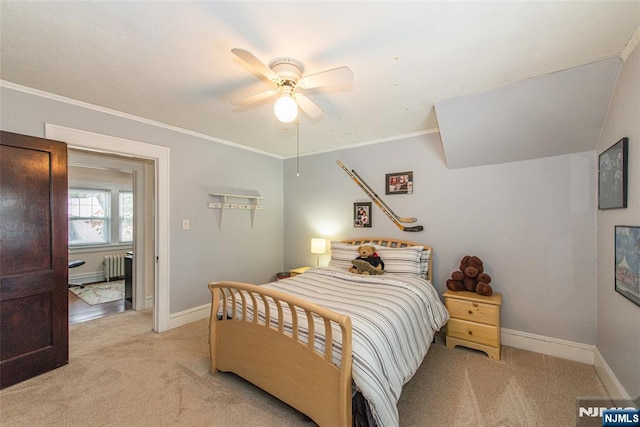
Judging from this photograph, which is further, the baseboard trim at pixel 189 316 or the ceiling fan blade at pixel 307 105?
the baseboard trim at pixel 189 316

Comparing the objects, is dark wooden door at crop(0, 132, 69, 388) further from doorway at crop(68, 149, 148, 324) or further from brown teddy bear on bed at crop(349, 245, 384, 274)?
brown teddy bear on bed at crop(349, 245, 384, 274)

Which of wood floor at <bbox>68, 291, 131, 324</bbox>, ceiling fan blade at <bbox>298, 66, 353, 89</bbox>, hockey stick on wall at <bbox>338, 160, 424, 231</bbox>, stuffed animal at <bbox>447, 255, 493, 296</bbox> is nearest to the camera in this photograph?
ceiling fan blade at <bbox>298, 66, 353, 89</bbox>

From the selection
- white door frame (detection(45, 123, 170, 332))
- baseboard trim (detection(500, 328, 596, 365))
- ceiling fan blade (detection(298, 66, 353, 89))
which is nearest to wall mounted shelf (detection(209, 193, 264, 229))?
white door frame (detection(45, 123, 170, 332))

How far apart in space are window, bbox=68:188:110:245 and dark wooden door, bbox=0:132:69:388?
4.40 meters

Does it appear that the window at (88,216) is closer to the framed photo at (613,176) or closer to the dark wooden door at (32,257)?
the dark wooden door at (32,257)

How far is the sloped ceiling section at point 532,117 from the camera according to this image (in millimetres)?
2125

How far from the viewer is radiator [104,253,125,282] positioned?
5902mm

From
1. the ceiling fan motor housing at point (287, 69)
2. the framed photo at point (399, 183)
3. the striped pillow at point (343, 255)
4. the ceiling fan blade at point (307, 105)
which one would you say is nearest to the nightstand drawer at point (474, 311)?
the striped pillow at point (343, 255)

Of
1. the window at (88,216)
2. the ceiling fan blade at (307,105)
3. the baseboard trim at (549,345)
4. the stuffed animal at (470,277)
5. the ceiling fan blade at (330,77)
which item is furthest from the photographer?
the window at (88,216)

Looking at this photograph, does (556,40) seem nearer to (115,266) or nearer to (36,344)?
(36,344)

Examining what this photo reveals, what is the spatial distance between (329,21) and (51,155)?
264 cm

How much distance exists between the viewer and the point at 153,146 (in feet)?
10.3

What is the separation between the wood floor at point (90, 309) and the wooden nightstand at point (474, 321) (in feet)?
14.7

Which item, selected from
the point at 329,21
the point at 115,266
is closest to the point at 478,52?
the point at 329,21
